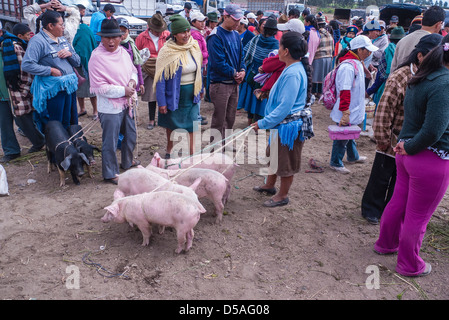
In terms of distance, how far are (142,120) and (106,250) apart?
192 inches

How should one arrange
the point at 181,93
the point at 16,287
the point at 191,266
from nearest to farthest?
the point at 16,287 → the point at 191,266 → the point at 181,93

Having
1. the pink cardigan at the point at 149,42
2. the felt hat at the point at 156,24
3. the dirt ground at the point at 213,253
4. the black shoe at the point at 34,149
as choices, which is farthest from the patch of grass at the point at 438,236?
the black shoe at the point at 34,149

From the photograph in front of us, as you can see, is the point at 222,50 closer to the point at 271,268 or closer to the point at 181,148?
the point at 181,148

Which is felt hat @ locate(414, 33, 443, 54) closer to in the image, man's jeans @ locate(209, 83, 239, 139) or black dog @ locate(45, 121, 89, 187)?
man's jeans @ locate(209, 83, 239, 139)

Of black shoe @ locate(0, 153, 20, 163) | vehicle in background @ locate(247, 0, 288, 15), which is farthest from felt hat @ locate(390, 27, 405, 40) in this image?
vehicle in background @ locate(247, 0, 288, 15)

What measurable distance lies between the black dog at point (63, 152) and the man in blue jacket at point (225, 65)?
2.31 meters

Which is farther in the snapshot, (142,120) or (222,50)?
(142,120)

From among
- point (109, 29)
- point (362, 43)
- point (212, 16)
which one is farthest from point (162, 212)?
point (212, 16)

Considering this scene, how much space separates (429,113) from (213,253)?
8.15 feet

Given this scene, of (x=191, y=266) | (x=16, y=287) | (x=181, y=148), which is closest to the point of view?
(x=16, y=287)

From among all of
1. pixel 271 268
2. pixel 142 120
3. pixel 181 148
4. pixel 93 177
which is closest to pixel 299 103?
pixel 271 268

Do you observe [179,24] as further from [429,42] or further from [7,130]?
[7,130]

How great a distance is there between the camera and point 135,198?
12.4ft

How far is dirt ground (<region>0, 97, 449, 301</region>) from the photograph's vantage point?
3.33 m
